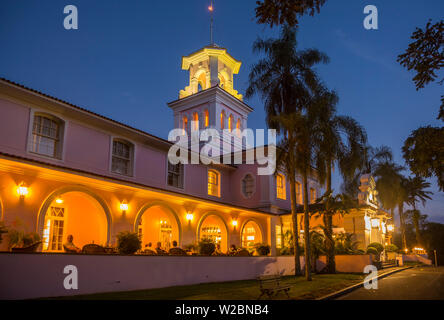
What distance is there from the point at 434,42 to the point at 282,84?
12892mm

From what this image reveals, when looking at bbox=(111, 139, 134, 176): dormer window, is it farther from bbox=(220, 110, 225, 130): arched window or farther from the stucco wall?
bbox=(220, 110, 225, 130): arched window

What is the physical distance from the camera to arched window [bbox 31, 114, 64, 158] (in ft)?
52.1

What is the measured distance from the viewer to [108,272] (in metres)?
12.3

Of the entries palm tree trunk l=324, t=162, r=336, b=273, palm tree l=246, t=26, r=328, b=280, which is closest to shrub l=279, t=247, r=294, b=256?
palm tree trunk l=324, t=162, r=336, b=273

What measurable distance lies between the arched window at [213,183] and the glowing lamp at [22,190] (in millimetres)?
14450

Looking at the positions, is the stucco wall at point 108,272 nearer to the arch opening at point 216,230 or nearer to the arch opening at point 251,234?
the arch opening at point 216,230

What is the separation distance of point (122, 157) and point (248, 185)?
1183 cm

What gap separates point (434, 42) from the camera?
894 cm

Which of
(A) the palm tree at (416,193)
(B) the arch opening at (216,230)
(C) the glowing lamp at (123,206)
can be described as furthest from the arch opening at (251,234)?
(A) the palm tree at (416,193)

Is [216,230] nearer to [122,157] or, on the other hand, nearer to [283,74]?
[122,157]

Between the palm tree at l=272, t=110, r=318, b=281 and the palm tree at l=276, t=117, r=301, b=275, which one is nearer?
the palm tree at l=272, t=110, r=318, b=281

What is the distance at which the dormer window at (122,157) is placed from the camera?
19.4m

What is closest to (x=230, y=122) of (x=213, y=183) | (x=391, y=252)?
(x=213, y=183)

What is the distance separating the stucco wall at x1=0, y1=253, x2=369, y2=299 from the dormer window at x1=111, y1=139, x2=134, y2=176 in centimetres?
656
